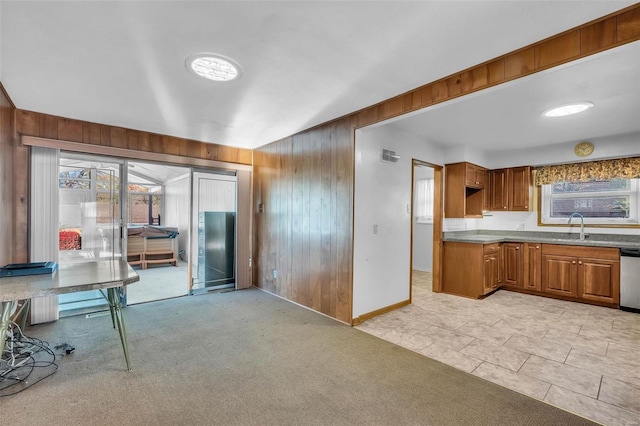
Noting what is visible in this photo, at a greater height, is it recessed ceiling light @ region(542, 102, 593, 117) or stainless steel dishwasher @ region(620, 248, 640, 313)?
recessed ceiling light @ region(542, 102, 593, 117)

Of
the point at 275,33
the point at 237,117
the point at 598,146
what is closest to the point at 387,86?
the point at 275,33

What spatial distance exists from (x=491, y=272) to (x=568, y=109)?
8.21 ft

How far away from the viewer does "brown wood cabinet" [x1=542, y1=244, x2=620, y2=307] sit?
12.9ft

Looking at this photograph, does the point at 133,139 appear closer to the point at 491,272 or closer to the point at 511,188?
the point at 491,272

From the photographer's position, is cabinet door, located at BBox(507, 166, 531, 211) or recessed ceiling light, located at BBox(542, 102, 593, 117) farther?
cabinet door, located at BBox(507, 166, 531, 211)

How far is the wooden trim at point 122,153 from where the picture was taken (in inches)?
128

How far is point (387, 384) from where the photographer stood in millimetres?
2125

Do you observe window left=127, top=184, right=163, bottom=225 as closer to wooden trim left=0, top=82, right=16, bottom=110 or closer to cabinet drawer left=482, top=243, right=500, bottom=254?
wooden trim left=0, top=82, right=16, bottom=110

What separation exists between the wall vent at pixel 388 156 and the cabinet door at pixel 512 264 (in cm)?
269

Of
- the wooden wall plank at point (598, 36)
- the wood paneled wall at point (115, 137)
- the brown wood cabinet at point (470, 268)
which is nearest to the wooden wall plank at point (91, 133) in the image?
the wood paneled wall at point (115, 137)

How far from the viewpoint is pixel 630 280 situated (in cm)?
379

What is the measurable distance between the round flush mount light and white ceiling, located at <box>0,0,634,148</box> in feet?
0.24

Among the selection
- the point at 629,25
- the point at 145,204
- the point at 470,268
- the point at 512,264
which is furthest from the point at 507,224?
the point at 145,204

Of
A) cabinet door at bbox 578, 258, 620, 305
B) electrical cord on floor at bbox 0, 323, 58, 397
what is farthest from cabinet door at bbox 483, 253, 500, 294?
electrical cord on floor at bbox 0, 323, 58, 397
